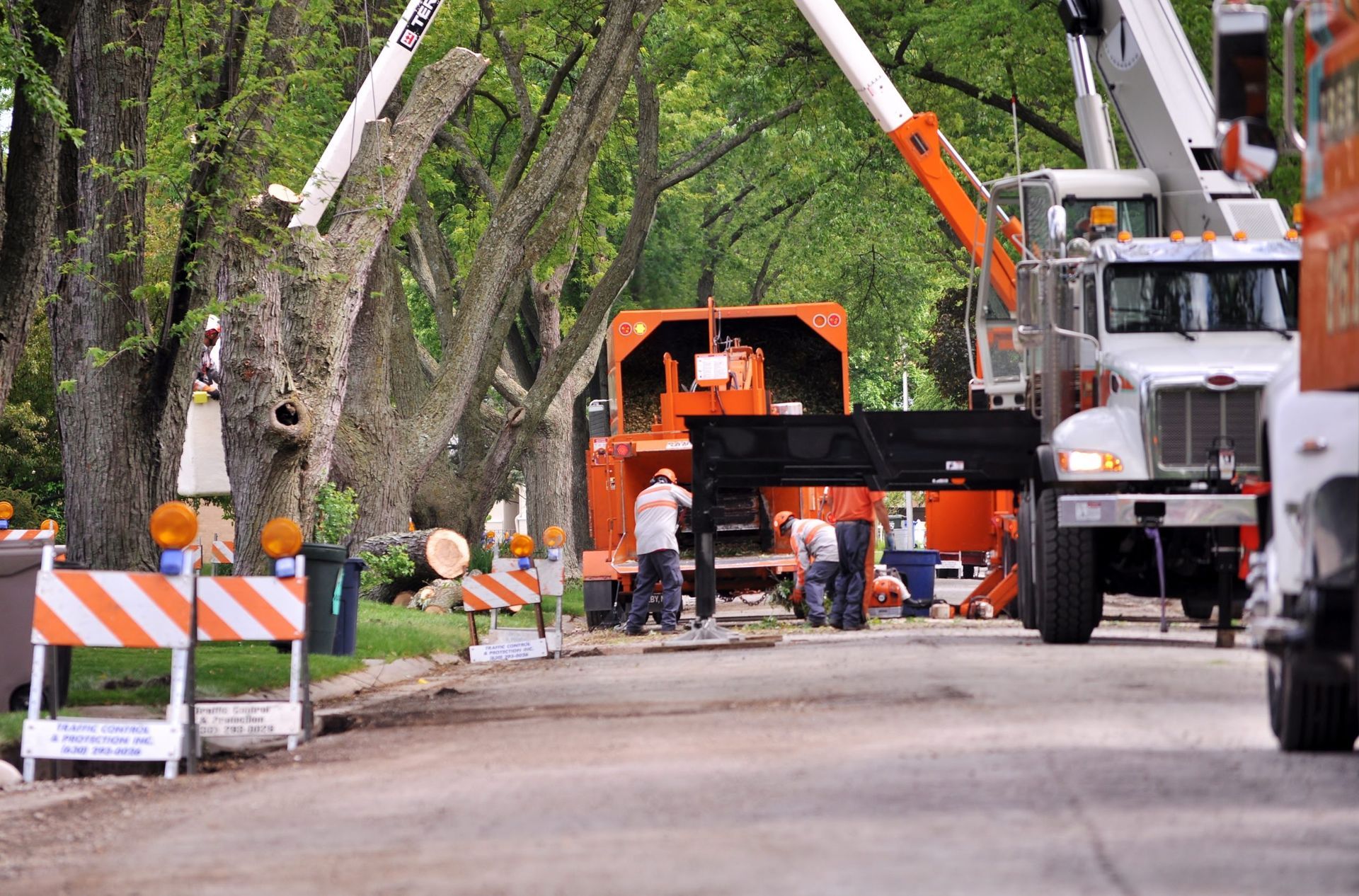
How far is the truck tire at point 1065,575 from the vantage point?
48.0 ft

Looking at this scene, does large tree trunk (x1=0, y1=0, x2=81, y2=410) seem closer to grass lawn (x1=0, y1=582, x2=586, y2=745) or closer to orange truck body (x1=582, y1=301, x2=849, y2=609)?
grass lawn (x1=0, y1=582, x2=586, y2=745)

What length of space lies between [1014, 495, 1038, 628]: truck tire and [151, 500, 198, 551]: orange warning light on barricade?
295 inches

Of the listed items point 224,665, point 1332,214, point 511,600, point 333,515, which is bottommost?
point 224,665

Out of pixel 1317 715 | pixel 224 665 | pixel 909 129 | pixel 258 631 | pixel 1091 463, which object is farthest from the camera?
pixel 909 129

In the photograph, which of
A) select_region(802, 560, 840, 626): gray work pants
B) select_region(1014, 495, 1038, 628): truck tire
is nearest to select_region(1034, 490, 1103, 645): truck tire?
select_region(1014, 495, 1038, 628): truck tire

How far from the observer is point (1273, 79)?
21328 millimetres

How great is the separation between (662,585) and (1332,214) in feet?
49.9

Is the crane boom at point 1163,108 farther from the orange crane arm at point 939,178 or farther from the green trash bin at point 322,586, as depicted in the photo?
the green trash bin at point 322,586

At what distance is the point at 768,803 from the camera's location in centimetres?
735

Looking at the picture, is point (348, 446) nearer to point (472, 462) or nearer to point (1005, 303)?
point (472, 462)

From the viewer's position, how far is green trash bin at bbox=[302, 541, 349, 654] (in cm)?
1510

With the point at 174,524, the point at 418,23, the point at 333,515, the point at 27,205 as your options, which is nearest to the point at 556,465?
the point at 333,515

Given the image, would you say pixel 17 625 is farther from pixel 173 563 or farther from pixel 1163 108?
pixel 1163 108

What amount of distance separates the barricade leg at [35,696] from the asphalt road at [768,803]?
0.45m
